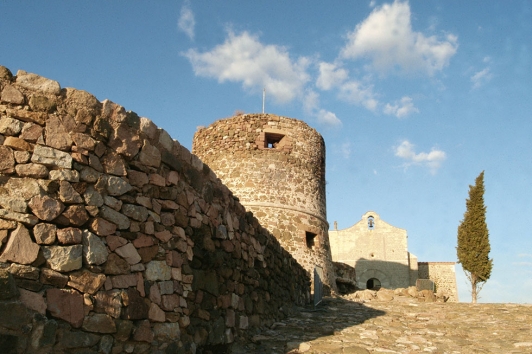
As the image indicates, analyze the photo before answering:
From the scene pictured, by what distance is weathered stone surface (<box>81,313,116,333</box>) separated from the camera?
157 inches

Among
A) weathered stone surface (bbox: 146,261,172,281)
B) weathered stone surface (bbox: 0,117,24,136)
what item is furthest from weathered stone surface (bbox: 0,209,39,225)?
weathered stone surface (bbox: 146,261,172,281)

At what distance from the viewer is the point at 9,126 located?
3.96 metres

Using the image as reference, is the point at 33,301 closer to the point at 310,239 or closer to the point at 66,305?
the point at 66,305

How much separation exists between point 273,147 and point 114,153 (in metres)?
10.7

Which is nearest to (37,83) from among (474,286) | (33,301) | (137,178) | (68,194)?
(68,194)

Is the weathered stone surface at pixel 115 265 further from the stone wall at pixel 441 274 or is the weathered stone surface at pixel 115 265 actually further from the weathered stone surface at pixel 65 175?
the stone wall at pixel 441 274

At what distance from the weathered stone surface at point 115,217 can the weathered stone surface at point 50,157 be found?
513 mm

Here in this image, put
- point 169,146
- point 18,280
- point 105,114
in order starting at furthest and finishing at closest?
point 169,146
point 105,114
point 18,280

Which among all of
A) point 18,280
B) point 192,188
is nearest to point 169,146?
point 192,188

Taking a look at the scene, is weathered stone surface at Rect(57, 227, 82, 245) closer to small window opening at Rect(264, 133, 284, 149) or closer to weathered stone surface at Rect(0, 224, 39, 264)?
weathered stone surface at Rect(0, 224, 39, 264)

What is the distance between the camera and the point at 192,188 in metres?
5.88

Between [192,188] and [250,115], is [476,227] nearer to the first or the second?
[250,115]

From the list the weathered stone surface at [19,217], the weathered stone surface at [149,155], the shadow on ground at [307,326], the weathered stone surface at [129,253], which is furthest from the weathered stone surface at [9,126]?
the shadow on ground at [307,326]

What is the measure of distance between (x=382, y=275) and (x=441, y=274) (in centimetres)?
444
